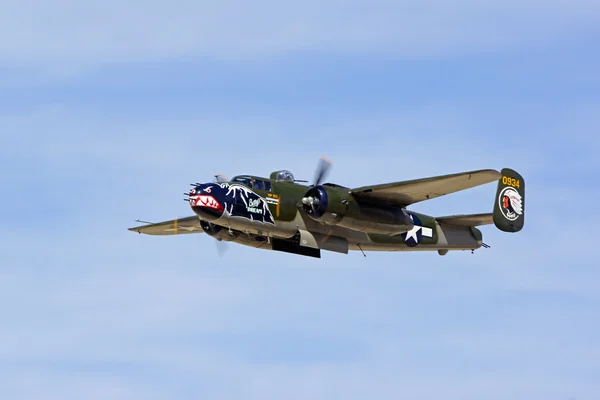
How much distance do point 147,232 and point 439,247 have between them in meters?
11.5

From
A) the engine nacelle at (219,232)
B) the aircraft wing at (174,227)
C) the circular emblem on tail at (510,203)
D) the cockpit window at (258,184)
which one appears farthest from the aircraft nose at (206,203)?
the circular emblem on tail at (510,203)

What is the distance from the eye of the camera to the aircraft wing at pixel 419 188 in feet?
114

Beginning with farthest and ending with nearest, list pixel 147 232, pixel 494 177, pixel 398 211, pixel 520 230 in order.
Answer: pixel 147 232
pixel 520 230
pixel 398 211
pixel 494 177

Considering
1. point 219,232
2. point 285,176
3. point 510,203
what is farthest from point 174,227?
point 510,203

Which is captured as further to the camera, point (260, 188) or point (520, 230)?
point (520, 230)

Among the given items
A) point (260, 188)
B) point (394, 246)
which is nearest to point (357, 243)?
point (394, 246)

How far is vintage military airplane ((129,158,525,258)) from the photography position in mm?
35125

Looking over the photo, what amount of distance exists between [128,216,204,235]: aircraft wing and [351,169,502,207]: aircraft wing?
747cm

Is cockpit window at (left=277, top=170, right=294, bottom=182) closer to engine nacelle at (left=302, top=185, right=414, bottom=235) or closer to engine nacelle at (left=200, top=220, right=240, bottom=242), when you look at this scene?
A: engine nacelle at (left=302, top=185, right=414, bottom=235)

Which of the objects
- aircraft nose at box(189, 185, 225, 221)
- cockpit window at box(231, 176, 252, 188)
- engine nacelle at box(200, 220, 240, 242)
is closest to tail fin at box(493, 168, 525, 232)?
cockpit window at box(231, 176, 252, 188)

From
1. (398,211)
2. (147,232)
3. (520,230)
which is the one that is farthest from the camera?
(147,232)

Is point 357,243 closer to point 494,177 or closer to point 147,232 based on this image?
point 494,177

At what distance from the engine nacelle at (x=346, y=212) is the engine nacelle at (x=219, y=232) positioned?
2723 mm

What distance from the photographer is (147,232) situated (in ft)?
144
